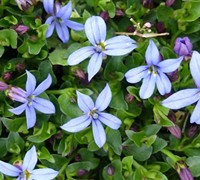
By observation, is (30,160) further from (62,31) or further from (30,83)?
(62,31)

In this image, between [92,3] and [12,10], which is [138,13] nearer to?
[92,3]

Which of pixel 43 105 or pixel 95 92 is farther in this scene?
pixel 95 92

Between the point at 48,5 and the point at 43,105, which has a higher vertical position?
the point at 48,5

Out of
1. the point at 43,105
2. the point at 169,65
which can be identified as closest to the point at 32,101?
the point at 43,105

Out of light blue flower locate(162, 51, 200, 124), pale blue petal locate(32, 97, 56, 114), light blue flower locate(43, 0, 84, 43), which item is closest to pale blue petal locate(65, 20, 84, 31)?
light blue flower locate(43, 0, 84, 43)

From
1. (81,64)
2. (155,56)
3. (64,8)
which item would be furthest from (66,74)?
(155,56)
